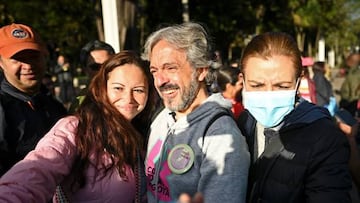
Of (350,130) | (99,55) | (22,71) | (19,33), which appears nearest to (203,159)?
(350,130)

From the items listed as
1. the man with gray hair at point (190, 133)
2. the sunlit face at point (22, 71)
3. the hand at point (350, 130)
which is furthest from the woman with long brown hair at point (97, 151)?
the hand at point (350, 130)

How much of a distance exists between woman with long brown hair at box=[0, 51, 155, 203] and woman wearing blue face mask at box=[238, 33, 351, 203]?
0.65 meters

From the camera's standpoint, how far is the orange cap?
2.94 metres

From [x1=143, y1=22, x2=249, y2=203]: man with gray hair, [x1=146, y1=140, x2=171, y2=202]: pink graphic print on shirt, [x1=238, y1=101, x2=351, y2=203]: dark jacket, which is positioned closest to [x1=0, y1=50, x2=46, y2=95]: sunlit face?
[x1=143, y1=22, x2=249, y2=203]: man with gray hair

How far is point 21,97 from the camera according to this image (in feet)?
9.41

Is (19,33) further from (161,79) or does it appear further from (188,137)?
(188,137)

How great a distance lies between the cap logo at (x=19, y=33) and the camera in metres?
2.99

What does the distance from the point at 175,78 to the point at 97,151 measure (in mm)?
555

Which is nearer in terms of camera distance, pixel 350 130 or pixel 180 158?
pixel 180 158

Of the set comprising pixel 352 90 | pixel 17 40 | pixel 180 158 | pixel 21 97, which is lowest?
pixel 352 90

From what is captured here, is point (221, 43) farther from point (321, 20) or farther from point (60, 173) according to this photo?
point (60, 173)

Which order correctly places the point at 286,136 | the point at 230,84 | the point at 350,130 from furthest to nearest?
the point at 230,84
the point at 350,130
the point at 286,136

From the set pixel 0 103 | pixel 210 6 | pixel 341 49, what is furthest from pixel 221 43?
pixel 341 49

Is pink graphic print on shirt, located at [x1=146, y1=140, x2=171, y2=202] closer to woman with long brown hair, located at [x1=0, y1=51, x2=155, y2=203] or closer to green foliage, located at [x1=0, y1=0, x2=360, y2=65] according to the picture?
woman with long brown hair, located at [x1=0, y1=51, x2=155, y2=203]
